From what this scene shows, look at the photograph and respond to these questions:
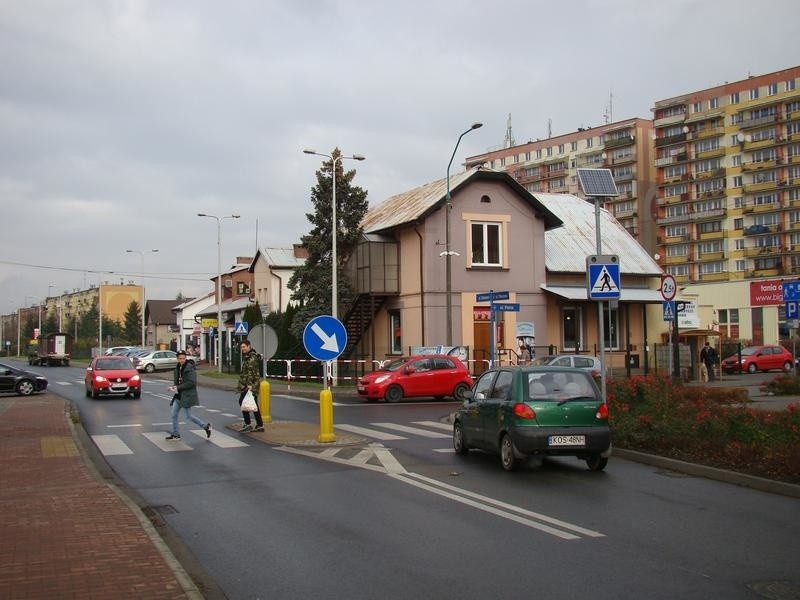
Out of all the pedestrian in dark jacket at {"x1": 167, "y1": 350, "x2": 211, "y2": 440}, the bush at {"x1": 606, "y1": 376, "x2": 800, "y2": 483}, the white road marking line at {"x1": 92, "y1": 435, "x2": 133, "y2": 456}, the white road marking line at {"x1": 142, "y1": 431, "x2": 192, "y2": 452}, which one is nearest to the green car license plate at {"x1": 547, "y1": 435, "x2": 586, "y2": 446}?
the bush at {"x1": 606, "y1": 376, "x2": 800, "y2": 483}

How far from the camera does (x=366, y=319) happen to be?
3847 centimetres

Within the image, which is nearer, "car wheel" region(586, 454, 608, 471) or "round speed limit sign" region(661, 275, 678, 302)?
"car wheel" region(586, 454, 608, 471)

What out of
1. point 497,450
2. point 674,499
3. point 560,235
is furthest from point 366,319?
point 674,499

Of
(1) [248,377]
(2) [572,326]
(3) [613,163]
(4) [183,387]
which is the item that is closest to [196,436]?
(4) [183,387]

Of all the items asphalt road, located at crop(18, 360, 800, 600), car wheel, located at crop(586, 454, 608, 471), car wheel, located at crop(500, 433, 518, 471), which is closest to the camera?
asphalt road, located at crop(18, 360, 800, 600)

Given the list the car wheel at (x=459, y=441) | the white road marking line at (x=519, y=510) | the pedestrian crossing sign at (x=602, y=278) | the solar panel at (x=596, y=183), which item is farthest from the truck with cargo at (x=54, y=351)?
the white road marking line at (x=519, y=510)

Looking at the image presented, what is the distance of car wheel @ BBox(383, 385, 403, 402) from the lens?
1026 inches

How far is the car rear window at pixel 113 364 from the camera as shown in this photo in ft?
96.4

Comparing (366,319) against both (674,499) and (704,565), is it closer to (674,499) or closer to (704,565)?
(674,499)

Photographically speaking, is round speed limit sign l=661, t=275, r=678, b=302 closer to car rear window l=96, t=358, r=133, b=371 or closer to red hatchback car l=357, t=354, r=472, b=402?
red hatchback car l=357, t=354, r=472, b=402

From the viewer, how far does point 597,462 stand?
11844mm

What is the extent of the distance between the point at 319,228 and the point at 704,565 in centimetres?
3235

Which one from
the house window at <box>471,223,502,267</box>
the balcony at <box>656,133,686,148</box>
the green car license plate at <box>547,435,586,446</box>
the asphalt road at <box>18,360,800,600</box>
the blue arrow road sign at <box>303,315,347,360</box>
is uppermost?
the balcony at <box>656,133,686,148</box>

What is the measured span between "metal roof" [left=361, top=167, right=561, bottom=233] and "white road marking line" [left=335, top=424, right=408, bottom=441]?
17.7 meters
